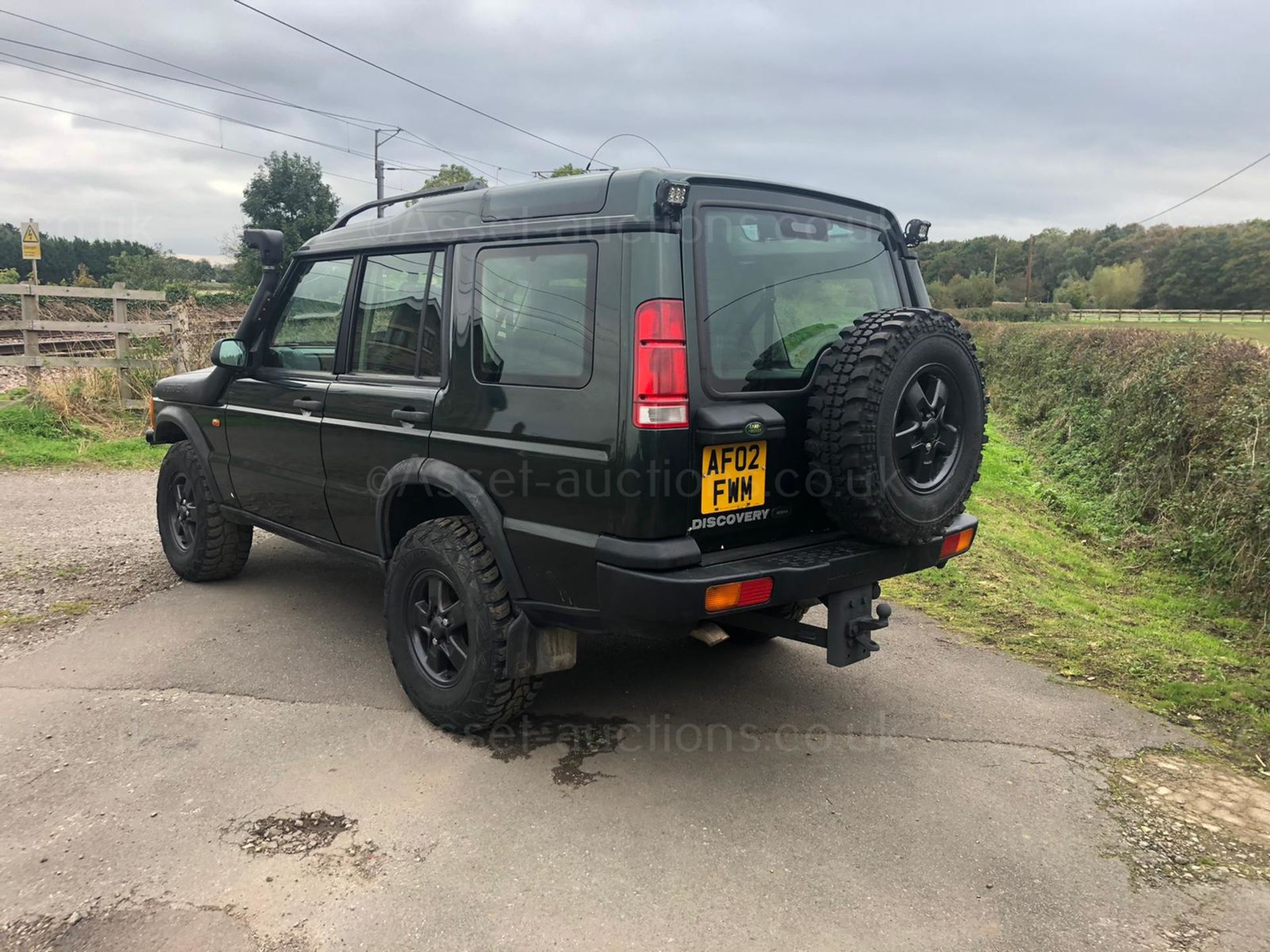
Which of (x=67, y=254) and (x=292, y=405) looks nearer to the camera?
(x=292, y=405)

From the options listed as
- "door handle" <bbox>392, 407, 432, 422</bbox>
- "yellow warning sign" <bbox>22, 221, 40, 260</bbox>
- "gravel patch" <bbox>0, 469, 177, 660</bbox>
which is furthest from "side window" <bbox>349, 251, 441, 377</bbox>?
"yellow warning sign" <bbox>22, 221, 40, 260</bbox>

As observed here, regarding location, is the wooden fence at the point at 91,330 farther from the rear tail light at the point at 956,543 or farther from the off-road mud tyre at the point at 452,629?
the rear tail light at the point at 956,543

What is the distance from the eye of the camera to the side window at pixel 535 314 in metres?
2.99

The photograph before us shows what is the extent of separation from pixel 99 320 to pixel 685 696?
11.4 m

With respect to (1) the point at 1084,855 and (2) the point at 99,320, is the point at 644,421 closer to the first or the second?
(1) the point at 1084,855

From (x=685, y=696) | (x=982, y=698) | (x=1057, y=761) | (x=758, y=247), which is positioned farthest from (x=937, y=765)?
(x=758, y=247)

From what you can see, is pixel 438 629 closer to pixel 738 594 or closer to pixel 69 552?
pixel 738 594

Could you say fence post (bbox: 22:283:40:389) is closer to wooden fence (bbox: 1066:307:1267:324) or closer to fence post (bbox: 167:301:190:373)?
fence post (bbox: 167:301:190:373)

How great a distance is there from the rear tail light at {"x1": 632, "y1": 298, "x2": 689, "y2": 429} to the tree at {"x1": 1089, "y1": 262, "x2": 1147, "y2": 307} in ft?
139

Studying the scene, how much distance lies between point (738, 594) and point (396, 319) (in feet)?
6.60

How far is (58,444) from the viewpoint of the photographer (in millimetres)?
9883

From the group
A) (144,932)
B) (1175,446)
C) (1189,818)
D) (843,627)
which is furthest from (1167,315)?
(144,932)

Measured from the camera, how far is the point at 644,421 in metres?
2.77

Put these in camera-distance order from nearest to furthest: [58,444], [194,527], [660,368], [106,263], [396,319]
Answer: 1. [660,368]
2. [396,319]
3. [194,527]
4. [58,444]
5. [106,263]
